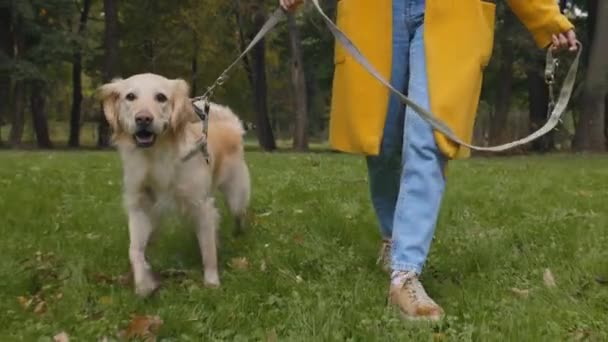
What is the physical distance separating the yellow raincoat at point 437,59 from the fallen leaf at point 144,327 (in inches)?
50.2

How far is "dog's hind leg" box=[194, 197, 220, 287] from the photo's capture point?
4191 millimetres

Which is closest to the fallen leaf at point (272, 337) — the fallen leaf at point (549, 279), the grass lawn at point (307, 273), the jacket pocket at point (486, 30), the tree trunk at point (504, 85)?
the grass lawn at point (307, 273)

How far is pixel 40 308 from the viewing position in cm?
348

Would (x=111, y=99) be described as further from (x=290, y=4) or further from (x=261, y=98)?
(x=261, y=98)

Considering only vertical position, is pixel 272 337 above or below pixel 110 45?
below

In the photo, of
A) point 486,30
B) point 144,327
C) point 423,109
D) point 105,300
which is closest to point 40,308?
point 105,300

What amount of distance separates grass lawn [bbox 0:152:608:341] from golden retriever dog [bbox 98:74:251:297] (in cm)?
22

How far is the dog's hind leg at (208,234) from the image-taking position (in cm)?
419

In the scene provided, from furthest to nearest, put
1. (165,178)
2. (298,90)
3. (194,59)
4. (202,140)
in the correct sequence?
(194,59), (298,90), (202,140), (165,178)

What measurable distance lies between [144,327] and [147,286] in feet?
2.09

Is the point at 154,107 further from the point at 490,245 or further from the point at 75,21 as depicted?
the point at 75,21

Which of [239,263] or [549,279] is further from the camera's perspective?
[239,263]

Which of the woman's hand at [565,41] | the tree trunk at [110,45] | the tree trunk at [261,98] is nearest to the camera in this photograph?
the woman's hand at [565,41]

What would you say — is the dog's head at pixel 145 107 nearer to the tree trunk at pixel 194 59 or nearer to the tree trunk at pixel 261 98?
the tree trunk at pixel 261 98
